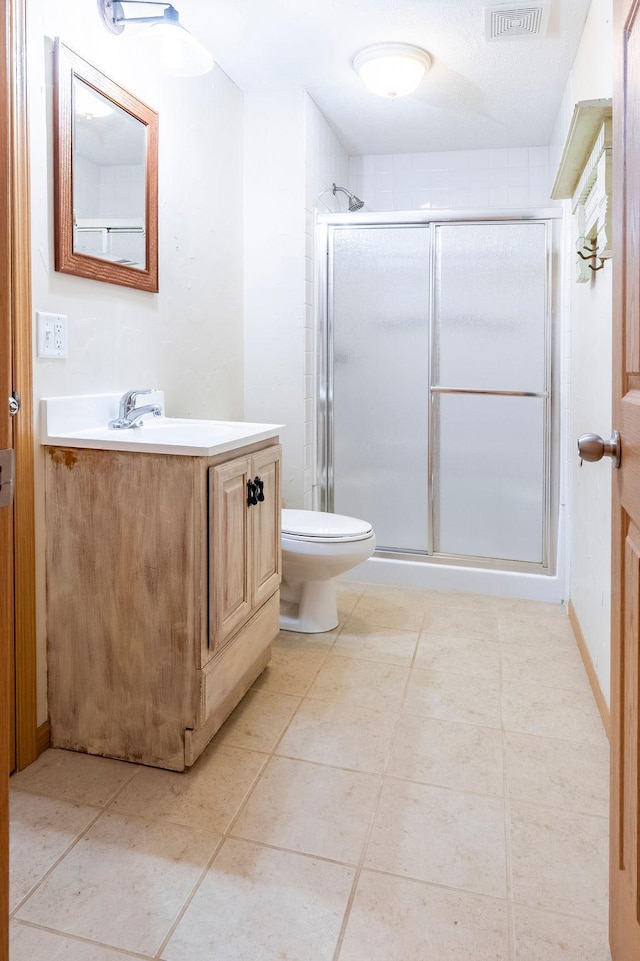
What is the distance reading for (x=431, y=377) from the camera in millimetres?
3248

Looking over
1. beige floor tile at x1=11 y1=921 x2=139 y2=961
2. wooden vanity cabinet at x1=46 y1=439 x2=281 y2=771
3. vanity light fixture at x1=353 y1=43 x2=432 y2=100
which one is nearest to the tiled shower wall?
vanity light fixture at x1=353 y1=43 x2=432 y2=100

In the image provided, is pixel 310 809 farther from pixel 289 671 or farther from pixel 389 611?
pixel 389 611

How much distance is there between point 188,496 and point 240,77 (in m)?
2.22

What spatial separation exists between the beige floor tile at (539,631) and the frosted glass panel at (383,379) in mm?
658

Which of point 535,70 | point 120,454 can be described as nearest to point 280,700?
point 120,454

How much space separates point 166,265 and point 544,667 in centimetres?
201

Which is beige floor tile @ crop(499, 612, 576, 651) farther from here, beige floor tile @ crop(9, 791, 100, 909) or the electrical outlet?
the electrical outlet

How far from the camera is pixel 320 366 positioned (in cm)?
337

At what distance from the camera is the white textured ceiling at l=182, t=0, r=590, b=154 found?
2361 mm

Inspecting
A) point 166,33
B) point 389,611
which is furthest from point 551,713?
point 166,33

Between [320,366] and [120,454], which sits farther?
[320,366]

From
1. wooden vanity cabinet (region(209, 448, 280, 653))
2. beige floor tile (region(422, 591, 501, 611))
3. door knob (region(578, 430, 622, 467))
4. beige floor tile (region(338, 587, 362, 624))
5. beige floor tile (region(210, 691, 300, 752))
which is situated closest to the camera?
door knob (region(578, 430, 622, 467))

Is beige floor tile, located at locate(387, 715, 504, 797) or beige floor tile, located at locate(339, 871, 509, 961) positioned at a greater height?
beige floor tile, located at locate(387, 715, 504, 797)

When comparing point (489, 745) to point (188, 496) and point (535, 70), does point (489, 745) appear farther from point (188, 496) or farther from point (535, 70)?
point (535, 70)
